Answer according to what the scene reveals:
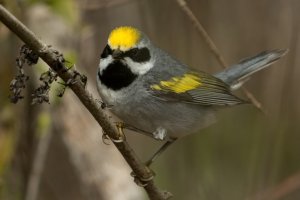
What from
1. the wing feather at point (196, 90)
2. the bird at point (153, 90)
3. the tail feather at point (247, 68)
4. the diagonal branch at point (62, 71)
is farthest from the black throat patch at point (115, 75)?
the tail feather at point (247, 68)

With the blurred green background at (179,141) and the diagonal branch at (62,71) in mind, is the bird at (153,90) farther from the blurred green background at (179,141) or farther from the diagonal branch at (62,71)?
the diagonal branch at (62,71)

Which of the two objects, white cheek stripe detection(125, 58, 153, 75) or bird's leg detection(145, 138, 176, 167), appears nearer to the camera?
white cheek stripe detection(125, 58, 153, 75)

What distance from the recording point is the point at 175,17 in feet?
17.8

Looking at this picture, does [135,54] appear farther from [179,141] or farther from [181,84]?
[179,141]

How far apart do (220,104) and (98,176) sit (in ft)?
4.08

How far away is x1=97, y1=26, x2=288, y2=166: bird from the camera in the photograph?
130 inches

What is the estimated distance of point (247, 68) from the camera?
4.28 m

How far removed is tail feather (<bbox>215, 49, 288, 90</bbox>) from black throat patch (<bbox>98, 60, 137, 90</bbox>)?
1143 mm

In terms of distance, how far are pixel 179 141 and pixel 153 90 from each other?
1806 millimetres

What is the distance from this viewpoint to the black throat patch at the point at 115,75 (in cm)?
328

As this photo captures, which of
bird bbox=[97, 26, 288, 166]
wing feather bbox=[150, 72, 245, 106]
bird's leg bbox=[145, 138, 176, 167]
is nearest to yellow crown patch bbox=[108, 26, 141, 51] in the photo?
bird bbox=[97, 26, 288, 166]

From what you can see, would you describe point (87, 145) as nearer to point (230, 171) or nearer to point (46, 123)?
point (46, 123)

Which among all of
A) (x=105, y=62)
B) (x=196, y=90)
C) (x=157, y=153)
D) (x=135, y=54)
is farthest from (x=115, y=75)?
(x=196, y=90)

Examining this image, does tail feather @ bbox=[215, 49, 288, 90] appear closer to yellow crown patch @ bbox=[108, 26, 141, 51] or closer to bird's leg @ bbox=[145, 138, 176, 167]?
bird's leg @ bbox=[145, 138, 176, 167]
